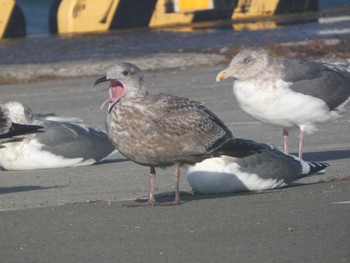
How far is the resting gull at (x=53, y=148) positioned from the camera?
10.6 meters

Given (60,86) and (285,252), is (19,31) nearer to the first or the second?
(60,86)

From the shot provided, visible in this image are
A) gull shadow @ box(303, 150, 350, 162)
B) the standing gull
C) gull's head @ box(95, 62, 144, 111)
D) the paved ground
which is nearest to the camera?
the paved ground

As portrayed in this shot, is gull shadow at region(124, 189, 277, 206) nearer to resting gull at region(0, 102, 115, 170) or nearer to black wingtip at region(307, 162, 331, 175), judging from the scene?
black wingtip at region(307, 162, 331, 175)

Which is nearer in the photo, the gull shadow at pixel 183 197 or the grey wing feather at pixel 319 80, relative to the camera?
the gull shadow at pixel 183 197

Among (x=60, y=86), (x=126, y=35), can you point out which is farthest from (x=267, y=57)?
(x=126, y=35)

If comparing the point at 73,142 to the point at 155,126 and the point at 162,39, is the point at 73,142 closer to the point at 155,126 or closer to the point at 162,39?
the point at 155,126

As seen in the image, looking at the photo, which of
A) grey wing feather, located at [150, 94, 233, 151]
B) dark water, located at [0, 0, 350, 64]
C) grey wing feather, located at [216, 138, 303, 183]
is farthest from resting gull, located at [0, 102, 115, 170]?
dark water, located at [0, 0, 350, 64]

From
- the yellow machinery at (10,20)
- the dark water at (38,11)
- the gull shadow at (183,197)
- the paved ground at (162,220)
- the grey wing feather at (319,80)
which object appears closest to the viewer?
the paved ground at (162,220)

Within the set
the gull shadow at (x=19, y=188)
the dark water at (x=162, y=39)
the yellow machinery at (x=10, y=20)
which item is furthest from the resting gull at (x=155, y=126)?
the yellow machinery at (x=10, y=20)

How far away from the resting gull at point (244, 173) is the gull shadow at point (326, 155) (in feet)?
4.95

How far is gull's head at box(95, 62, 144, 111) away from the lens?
7.99m

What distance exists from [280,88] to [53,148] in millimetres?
2235

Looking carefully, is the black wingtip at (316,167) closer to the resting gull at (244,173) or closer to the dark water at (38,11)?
the resting gull at (244,173)

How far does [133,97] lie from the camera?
26.2 ft
